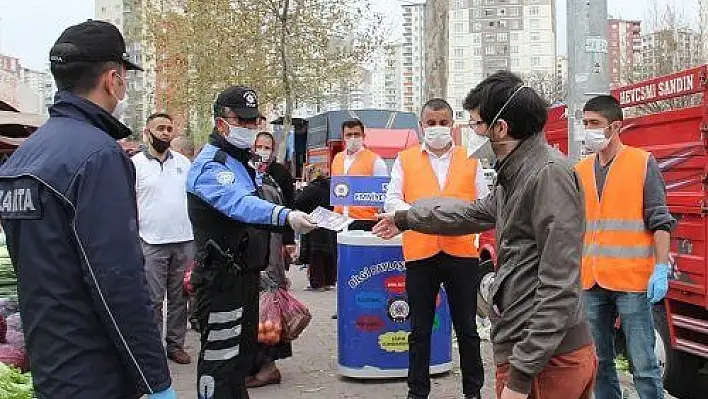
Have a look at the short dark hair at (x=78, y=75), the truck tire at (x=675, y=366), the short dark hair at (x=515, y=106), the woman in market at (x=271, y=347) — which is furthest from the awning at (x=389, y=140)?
the short dark hair at (x=78, y=75)

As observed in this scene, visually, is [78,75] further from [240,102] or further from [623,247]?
[623,247]

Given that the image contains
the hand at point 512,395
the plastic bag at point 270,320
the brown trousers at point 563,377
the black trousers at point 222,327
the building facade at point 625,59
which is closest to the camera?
the hand at point 512,395

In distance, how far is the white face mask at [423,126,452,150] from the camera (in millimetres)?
5762

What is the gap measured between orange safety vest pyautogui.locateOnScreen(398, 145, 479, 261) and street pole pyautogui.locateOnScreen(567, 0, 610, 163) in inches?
44.4

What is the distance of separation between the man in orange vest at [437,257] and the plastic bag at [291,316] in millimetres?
1056

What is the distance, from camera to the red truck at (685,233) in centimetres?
584

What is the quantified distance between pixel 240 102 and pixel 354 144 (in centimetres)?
409

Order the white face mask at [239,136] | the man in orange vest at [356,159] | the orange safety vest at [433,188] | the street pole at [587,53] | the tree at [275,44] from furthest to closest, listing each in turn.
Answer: the tree at [275,44] → the man in orange vest at [356,159] → the street pole at [587,53] → the orange safety vest at [433,188] → the white face mask at [239,136]

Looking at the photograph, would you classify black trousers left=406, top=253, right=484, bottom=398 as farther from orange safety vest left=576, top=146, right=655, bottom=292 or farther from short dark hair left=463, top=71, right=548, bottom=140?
short dark hair left=463, top=71, right=548, bottom=140

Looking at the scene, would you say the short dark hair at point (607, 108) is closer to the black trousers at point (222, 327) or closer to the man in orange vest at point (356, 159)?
the black trousers at point (222, 327)

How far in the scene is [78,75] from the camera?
2.82 m

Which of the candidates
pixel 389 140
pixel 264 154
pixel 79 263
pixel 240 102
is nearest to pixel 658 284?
pixel 240 102

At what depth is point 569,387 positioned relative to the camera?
121 inches

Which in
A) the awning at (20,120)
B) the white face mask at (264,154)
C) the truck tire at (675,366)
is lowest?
the truck tire at (675,366)
